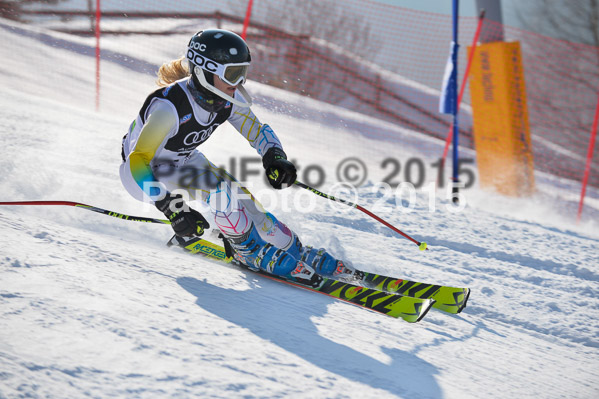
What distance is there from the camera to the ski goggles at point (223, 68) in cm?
286

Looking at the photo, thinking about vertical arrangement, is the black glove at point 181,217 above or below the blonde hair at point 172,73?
below

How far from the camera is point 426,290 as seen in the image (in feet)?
11.1

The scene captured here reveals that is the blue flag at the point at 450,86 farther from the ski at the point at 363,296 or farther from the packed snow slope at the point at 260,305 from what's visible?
the ski at the point at 363,296

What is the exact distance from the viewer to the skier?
2.81m

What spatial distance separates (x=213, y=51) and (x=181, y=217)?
3.02ft

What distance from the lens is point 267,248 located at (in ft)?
11.1

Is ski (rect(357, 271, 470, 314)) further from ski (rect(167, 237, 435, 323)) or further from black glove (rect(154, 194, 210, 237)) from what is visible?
black glove (rect(154, 194, 210, 237))

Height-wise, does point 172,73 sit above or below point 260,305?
above

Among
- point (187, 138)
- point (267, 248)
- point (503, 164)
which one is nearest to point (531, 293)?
point (267, 248)

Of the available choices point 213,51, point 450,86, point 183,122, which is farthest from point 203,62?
point 450,86

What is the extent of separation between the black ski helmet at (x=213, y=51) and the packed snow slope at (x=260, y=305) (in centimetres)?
117

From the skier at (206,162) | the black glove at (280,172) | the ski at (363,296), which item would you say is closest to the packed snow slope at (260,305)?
the ski at (363,296)

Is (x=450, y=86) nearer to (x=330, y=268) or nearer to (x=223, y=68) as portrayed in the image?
(x=330, y=268)

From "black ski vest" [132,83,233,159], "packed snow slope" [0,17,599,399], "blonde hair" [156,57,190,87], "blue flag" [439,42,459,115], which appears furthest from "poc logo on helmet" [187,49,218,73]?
"blue flag" [439,42,459,115]
